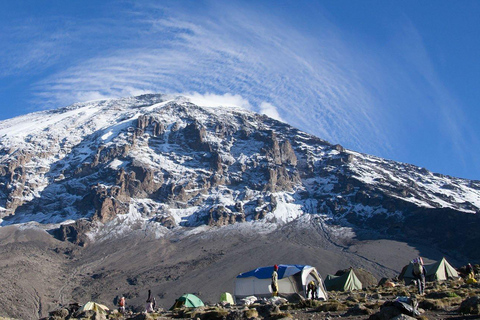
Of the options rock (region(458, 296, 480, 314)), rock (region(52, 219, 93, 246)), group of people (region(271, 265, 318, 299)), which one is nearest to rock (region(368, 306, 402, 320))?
rock (region(458, 296, 480, 314))

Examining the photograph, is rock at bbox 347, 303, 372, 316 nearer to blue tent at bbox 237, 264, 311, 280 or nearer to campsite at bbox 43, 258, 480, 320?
campsite at bbox 43, 258, 480, 320

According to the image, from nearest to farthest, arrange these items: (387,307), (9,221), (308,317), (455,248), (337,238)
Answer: (387,307) → (308,317) → (455,248) → (337,238) → (9,221)

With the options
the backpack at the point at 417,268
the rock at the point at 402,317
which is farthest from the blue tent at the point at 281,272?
the rock at the point at 402,317

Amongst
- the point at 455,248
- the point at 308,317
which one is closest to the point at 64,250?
the point at 455,248

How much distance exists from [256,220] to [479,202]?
10529 centimetres

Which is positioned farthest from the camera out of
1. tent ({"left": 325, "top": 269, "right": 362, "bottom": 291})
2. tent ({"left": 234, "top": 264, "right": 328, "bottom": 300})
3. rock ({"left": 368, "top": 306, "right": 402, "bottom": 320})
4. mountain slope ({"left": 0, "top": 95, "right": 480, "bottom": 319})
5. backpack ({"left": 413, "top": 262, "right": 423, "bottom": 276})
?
mountain slope ({"left": 0, "top": 95, "right": 480, "bottom": 319})

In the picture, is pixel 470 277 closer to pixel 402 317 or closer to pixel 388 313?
pixel 388 313

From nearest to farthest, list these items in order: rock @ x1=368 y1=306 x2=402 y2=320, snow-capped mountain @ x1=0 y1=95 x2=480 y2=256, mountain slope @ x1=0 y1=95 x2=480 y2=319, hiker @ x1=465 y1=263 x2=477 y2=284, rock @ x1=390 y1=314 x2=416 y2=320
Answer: rock @ x1=390 y1=314 x2=416 y2=320, rock @ x1=368 y1=306 x2=402 y2=320, hiker @ x1=465 y1=263 x2=477 y2=284, mountain slope @ x1=0 y1=95 x2=480 y2=319, snow-capped mountain @ x1=0 y1=95 x2=480 y2=256

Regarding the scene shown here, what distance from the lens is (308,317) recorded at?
1490 cm

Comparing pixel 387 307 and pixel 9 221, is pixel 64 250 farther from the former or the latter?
pixel 387 307

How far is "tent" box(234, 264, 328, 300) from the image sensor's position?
27.5 meters

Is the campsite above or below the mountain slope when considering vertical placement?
below

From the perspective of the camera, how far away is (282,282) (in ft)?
91.1

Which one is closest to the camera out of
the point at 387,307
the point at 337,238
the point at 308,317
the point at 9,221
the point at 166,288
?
the point at 387,307
